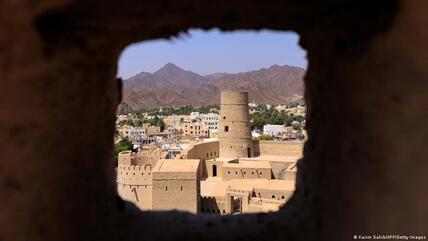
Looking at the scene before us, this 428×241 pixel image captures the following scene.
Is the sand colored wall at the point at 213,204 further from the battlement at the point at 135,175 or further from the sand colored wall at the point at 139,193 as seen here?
the battlement at the point at 135,175

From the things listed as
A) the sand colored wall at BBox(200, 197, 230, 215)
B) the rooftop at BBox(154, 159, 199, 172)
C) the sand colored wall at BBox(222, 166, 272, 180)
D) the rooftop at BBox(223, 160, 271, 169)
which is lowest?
the sand colored wall at BBox(200, 197, 230, 215)

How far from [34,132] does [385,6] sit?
6.65 ft

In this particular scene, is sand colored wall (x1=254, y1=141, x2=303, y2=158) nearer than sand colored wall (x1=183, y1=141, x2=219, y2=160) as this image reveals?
No

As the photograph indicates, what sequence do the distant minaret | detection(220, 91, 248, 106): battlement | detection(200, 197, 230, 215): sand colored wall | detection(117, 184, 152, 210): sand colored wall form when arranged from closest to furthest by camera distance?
detection(200, 197, 230, 215): sand colored wall < detection(117, 184, 152, 210): sand colored wall < detection(220, 91, 248, 106): battlement < the distant minaret

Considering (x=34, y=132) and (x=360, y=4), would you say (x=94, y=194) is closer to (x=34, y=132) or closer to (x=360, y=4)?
(x=34, y=132)

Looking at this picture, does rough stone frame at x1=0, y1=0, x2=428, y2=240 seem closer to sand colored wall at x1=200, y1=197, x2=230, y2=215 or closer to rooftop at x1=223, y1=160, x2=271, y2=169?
sand colored wall at x1=200, y1=197, x2=230, y2=215

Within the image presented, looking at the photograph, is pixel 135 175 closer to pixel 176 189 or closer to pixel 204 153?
pixel 176 189

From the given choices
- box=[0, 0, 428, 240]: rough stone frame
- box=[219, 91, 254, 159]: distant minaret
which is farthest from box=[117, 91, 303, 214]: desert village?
box=[0, 0, 428, 240]: rough stone frame

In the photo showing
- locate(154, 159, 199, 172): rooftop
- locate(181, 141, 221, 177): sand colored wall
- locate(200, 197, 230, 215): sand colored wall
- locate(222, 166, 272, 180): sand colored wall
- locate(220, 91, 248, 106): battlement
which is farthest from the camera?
locate(220, 91, 248, 106): battlement

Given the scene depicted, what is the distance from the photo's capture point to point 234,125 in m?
30.1

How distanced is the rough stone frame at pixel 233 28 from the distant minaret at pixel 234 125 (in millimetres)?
26346

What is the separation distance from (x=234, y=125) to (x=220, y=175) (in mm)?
4920

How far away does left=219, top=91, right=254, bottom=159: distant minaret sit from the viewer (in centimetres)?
2972

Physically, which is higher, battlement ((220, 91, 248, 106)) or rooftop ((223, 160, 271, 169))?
battlement ((220, 91, 248, 106))
